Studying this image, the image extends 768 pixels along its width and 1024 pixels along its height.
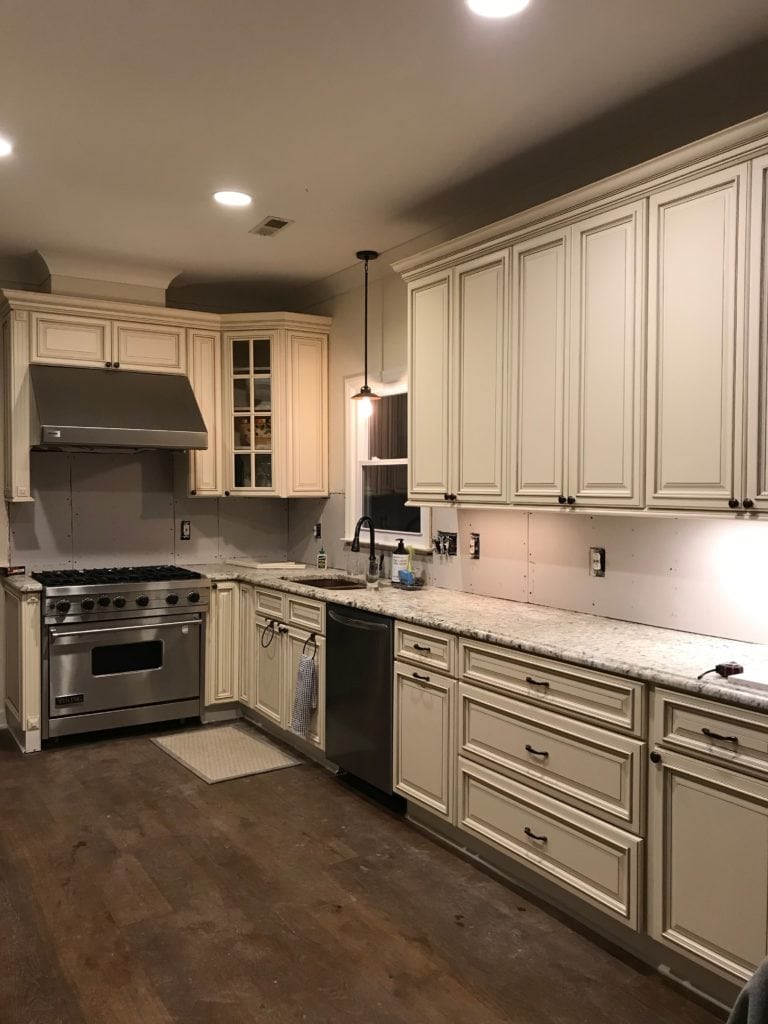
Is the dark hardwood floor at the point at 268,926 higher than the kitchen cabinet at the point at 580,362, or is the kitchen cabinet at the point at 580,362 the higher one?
the kitchen cabinet at the point at 580,362

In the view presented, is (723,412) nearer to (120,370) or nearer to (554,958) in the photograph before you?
(554,958)

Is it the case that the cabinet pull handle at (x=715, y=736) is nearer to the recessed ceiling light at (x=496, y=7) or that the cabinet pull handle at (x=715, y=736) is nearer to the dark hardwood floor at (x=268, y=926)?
the dark hardwood floor at (x=268, y=926)

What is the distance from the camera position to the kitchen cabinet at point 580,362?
2.72m

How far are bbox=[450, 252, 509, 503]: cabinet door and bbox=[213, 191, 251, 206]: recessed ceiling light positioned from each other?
108cm

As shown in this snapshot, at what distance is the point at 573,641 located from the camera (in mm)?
2773

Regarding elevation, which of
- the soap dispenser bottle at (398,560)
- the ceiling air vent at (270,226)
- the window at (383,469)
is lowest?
the soap dispenser bottle at (398,560)

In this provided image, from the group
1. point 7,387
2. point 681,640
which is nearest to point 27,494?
point 7,387

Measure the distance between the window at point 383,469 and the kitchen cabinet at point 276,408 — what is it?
0.29m

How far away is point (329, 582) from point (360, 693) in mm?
1081

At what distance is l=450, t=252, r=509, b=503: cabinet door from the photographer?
3.31 meters

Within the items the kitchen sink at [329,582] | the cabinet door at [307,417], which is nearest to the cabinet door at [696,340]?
the kitchen sink at [329,582]

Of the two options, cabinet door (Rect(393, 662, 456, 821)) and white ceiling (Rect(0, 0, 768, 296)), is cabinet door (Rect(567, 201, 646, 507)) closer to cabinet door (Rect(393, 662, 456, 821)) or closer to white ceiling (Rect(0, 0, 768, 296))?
white ceiling (Rect(0, 0, 768, 296))

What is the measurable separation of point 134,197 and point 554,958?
353 centimetres

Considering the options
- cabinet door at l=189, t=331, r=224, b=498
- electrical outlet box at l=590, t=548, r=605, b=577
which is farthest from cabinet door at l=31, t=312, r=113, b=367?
electrical outlet box at l=590, t=548, r=605, b=577
